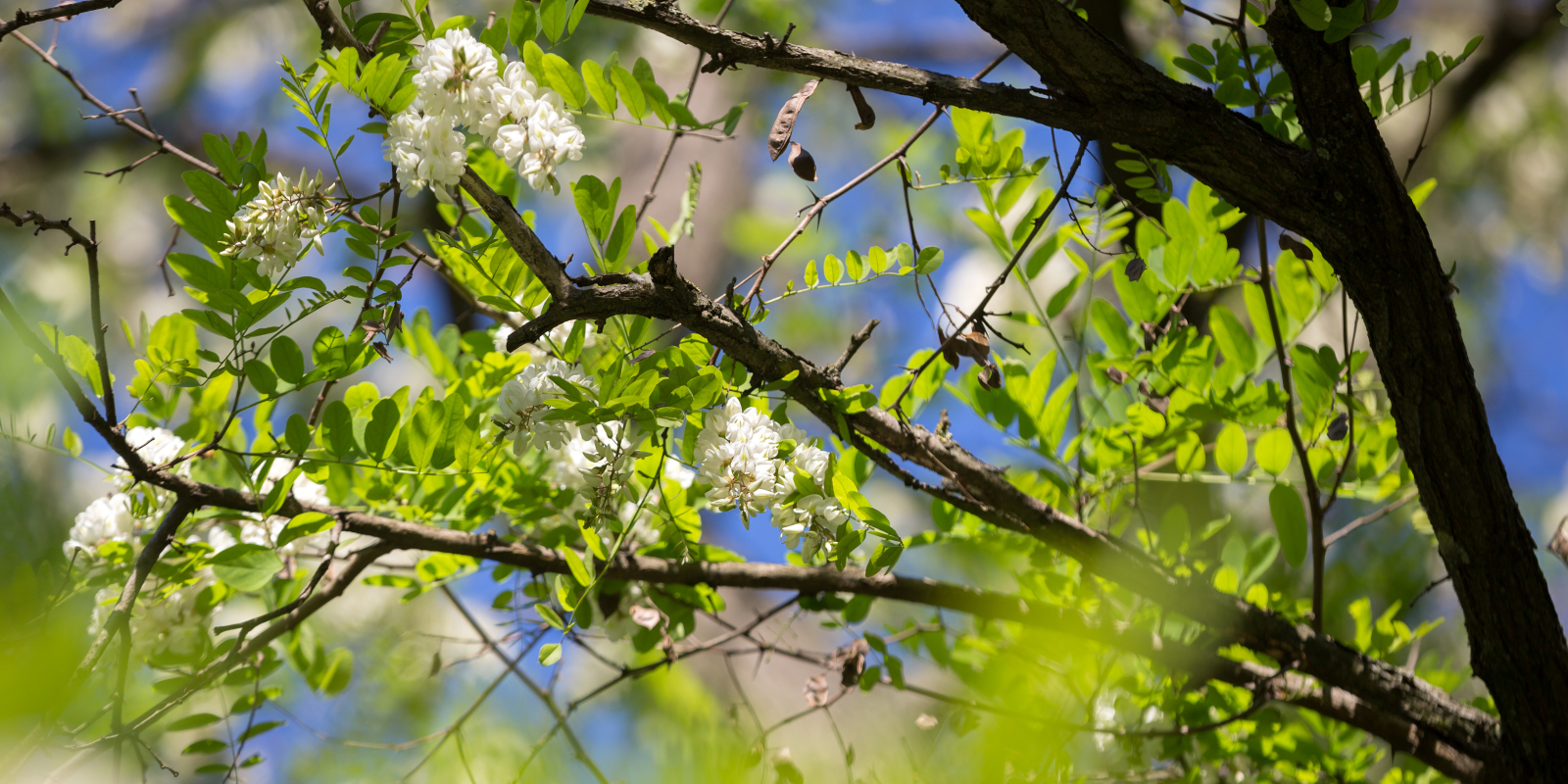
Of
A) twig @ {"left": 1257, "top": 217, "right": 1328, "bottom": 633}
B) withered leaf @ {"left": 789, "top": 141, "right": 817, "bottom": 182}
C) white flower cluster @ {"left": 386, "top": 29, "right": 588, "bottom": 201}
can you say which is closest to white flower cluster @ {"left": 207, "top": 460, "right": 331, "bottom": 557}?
white flower cluster @ {"left": 386, "top": 29, "right": 588, "bottom": 201}

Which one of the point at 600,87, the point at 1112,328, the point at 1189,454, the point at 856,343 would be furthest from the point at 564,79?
the point at 1189,454

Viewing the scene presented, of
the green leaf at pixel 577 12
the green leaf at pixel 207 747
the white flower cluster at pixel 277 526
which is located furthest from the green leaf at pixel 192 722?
the green leaf at pixel 577 12

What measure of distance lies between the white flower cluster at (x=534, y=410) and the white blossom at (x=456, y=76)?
0.16 metres

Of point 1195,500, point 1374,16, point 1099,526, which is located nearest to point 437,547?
point 1099,526

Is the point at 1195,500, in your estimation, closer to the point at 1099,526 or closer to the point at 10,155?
the point at 1099,526

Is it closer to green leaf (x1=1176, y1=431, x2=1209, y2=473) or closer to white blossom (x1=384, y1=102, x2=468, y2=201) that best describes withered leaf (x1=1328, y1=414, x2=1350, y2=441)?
green leaf (x1=1176, y1=431, x2=1209, y2=473)

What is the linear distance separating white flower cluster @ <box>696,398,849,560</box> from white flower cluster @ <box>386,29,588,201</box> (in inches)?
7.0

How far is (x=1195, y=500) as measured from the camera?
1123 millimetres

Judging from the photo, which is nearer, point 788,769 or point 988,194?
point 788,769

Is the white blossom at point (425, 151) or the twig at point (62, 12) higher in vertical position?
the twig at point (62, 12)

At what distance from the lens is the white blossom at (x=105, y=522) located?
71 cm

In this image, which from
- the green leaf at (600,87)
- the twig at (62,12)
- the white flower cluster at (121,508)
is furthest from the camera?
the white flower cluster at (121,508)

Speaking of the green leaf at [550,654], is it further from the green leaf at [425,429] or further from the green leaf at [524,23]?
the green leaf at [524,23]

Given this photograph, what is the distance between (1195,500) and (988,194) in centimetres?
57
